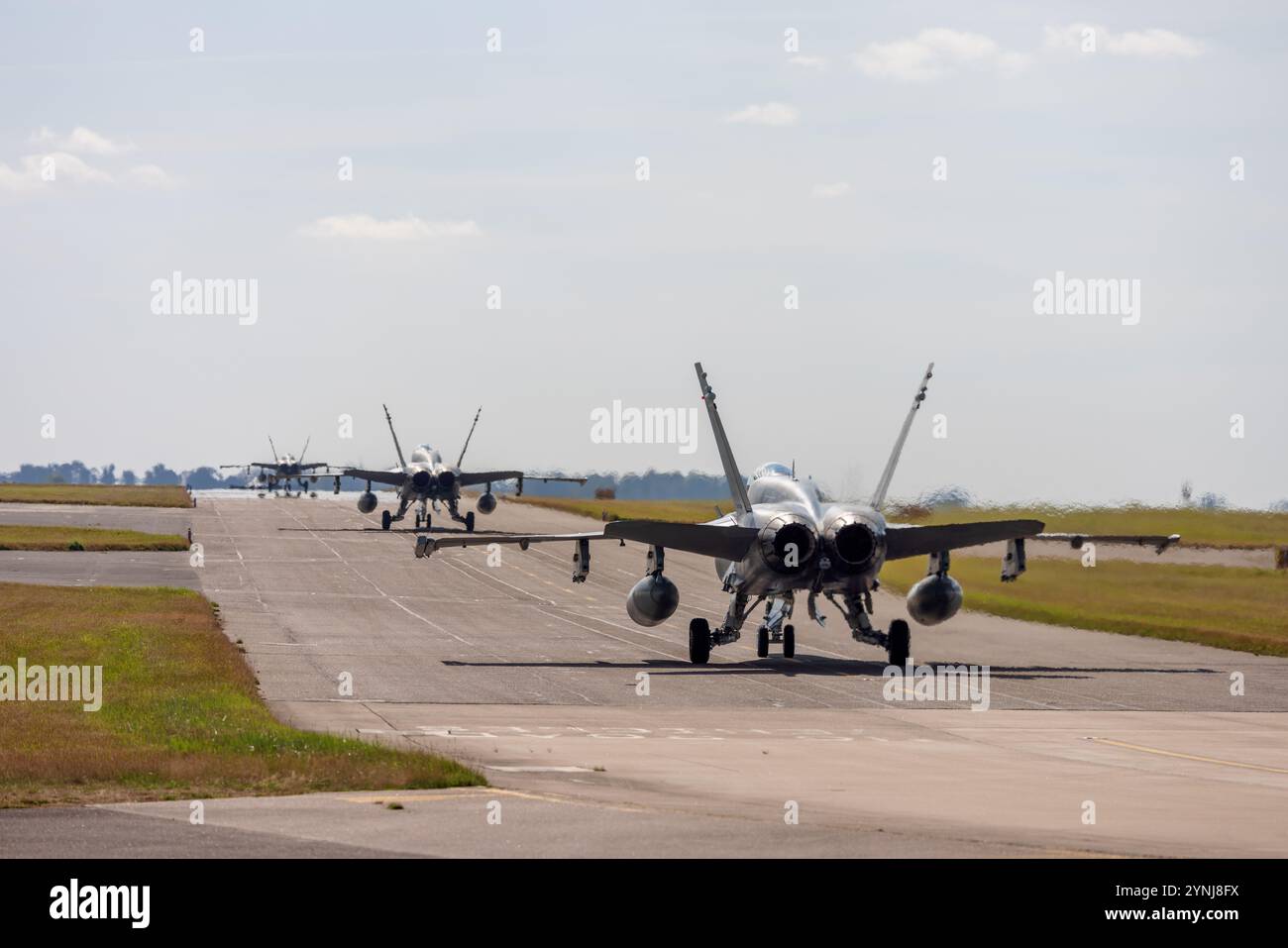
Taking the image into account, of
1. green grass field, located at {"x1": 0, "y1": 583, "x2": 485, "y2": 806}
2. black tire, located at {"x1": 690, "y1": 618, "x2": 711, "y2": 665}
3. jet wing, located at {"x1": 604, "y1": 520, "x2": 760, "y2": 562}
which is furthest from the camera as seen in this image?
black tire, located at {"x1": 690, "y1": 618, "x2": 711, "y2": 665}

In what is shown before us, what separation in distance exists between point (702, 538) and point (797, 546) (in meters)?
2.32

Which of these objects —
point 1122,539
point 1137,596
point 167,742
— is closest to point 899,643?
point 1122,539

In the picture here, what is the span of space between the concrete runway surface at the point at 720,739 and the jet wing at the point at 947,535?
10.6 feet

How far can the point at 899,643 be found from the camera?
3878 centimetres

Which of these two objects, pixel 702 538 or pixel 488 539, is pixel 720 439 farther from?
pixel 488 539

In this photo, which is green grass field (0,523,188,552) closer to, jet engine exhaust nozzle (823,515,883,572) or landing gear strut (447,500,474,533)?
landing gear strut (447,500,474,533)

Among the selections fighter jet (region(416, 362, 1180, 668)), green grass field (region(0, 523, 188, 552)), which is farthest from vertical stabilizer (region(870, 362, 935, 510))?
green grass field (region(0, 523, 188, 552))

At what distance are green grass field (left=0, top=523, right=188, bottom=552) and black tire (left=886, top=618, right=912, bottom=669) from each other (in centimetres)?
4654

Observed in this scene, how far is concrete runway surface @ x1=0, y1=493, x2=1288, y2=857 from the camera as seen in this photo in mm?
15953

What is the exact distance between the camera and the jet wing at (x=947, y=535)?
3778 centimetres

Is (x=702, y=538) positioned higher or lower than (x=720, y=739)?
higher

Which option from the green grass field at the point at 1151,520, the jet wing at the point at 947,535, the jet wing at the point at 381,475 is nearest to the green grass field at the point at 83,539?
the jet wing at the point at 381,475

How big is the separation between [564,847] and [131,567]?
176 feet
